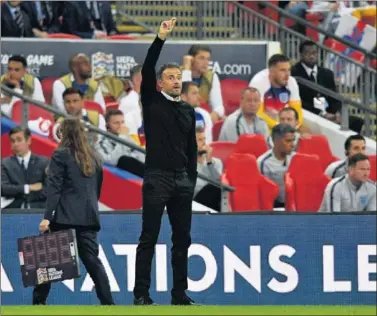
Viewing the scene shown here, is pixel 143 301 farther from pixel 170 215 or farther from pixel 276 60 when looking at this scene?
pixel 276 60

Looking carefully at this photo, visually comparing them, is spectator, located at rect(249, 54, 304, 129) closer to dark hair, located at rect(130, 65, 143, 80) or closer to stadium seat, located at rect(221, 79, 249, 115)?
stadium seat, located at rect(221, 79, 249, 115)

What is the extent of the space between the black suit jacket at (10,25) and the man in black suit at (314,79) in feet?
12.0

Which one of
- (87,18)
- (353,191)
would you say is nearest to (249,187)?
(353,191)

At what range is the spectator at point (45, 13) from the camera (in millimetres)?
20312

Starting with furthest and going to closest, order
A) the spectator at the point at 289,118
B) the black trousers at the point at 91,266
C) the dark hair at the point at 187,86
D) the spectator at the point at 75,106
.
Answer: the spectator at the point at 289,118, the dark hair at the point at 187,86, the spectator at the point at 75,106, the black trousers at the point at 91,266

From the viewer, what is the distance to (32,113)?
706 inches

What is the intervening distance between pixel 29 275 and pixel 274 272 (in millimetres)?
Answer: 3539

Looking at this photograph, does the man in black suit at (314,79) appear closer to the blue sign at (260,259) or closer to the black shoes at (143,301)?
the blue sign at (260,259)

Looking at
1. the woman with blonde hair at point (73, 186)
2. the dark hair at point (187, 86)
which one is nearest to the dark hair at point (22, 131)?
the dark hair at point (187, 86)

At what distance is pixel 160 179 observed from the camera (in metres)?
12.0

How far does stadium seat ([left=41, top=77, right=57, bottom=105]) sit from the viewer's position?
63.3ft

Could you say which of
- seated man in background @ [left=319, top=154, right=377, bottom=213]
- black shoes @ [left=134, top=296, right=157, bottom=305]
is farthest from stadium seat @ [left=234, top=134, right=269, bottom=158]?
black shoes @ [left=134, top=296, right=157, bottom=305]

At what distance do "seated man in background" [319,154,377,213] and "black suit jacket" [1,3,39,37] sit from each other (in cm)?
528

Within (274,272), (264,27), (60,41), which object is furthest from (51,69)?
(274,272)
